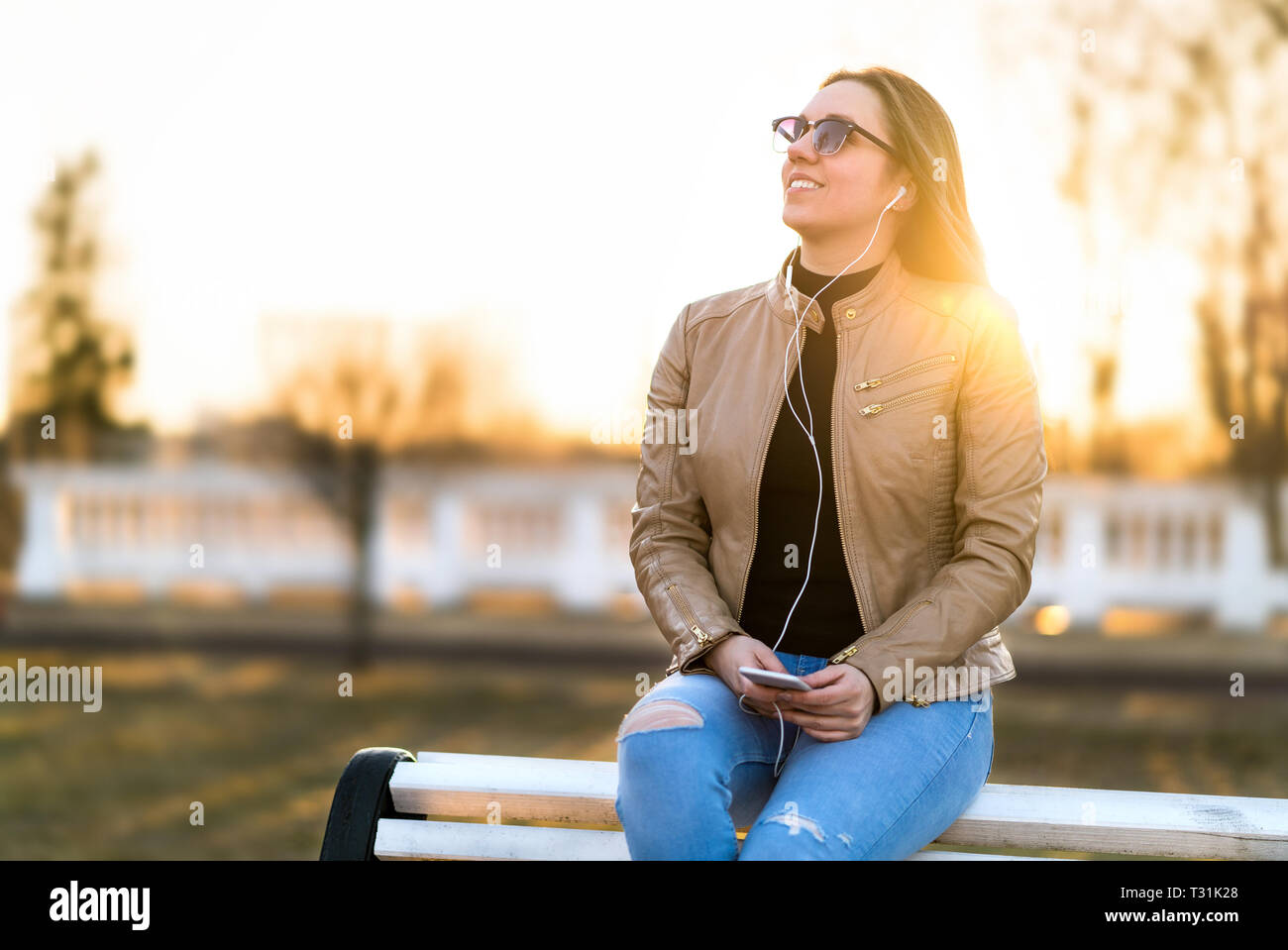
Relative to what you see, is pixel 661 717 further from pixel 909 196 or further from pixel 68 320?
pixel 68 320

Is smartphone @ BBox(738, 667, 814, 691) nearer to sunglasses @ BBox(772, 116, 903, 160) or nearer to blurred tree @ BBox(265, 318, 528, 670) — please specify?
sunglasses @ BBox(772, 116, 903, 160)

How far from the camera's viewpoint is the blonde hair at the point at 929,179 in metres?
2.31

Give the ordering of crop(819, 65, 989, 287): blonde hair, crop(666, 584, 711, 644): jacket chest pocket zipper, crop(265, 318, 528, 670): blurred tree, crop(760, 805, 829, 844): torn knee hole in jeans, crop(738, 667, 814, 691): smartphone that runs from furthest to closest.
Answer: crop(265, 318, 528, 670): blurred tree → crop(819, 65, 989, 287): blonde hair → crop(666, 584, 711, 644): jacket chest pocket zipper → crop(738, 667, 814, 691): smartphone → crop(760, 805, 829, 844): torn knee hole in jeans

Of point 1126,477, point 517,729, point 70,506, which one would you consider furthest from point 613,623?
point 70,506

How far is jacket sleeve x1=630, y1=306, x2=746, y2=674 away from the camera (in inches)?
87.9

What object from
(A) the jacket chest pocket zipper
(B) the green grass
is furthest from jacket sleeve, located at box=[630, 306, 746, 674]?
(B) the green grass

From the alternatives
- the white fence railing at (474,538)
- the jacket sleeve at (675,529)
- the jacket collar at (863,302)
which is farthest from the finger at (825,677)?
the white fence railing at (474,538)

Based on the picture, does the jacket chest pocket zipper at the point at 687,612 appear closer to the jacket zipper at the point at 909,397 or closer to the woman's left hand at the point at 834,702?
the woman's left hand at the point at 834,702

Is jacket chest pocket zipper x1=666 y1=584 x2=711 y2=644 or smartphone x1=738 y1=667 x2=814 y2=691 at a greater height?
jacket chest pocket zipper x1=666 y1=584 x2=711 y2=644

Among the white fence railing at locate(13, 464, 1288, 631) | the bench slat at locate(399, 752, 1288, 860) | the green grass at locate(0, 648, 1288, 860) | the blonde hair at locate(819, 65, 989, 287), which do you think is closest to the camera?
the bench slat at locate(399, 752, 1288, 860)

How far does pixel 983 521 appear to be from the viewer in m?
2.17

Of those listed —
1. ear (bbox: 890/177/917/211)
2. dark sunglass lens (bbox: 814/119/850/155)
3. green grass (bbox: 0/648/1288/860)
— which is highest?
dark sunglass lens (bbox: 814/119/850/155)
